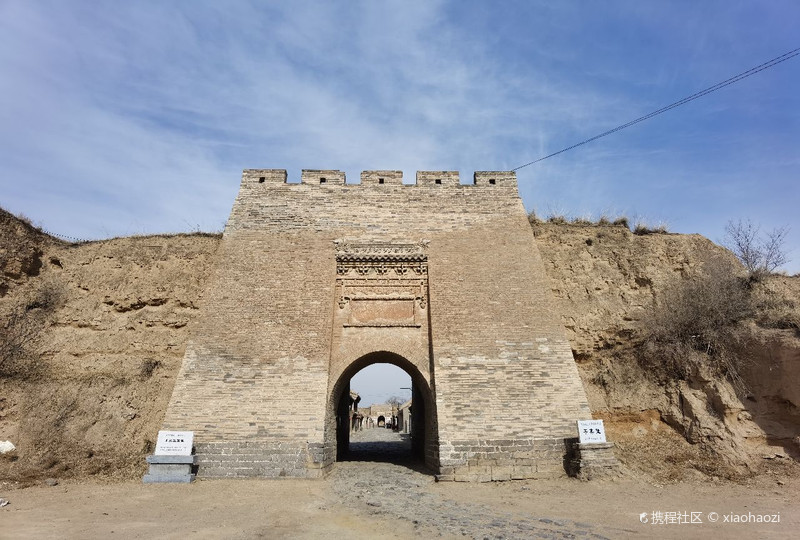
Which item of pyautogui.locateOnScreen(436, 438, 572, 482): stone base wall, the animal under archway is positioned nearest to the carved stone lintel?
the animal under archway


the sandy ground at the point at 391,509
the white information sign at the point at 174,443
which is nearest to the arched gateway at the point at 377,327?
the white information sign at the point at 174,443

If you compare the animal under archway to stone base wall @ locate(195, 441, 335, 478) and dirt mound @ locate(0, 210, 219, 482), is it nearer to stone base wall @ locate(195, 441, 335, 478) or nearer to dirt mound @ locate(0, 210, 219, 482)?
stone base wall @ locate(195, 441, 335, 478)

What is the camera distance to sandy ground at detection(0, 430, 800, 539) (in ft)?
18.5

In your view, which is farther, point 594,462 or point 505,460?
point 505,460

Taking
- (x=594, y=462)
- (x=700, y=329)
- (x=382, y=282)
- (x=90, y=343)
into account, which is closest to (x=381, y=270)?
(x=382, y=282)

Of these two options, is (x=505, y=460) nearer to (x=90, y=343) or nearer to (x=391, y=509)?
(x=391, y=509)

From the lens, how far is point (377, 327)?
420 inches

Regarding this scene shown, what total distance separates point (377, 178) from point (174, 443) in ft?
26.6

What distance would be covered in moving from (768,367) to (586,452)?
4469mm

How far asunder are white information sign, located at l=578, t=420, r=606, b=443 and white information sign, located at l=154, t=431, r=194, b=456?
771cm

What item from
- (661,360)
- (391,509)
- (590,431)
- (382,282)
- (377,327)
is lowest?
(391,509)

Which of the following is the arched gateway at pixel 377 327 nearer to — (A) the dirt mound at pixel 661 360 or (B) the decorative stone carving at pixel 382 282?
(B) the decorative stone carving at pixel 382 282

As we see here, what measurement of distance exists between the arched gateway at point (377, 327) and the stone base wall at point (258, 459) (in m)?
0.02

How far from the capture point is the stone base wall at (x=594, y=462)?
845 centimetres
